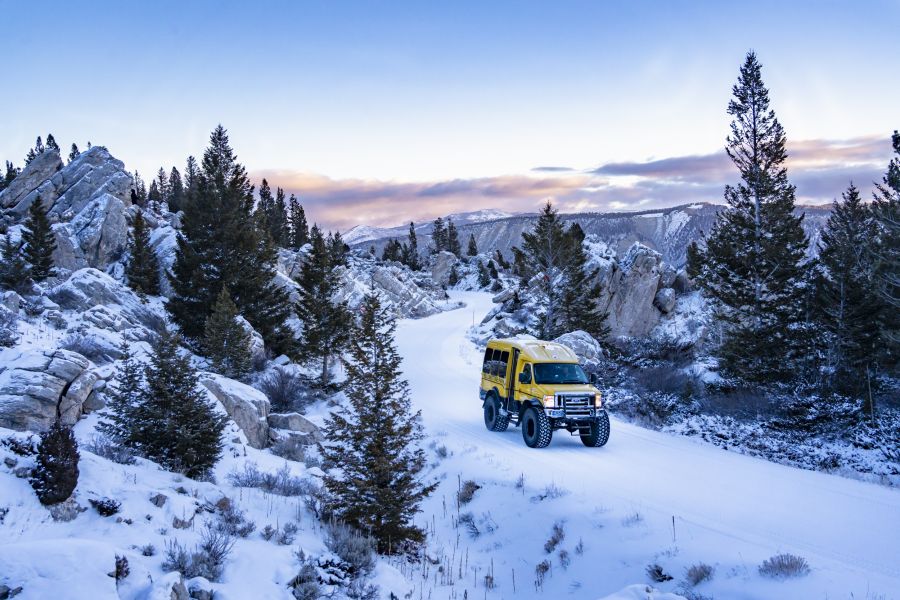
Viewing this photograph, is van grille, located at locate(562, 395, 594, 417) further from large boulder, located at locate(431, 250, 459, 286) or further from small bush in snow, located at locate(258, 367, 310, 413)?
large boulder, located at locate(431, 250, 459, 286)

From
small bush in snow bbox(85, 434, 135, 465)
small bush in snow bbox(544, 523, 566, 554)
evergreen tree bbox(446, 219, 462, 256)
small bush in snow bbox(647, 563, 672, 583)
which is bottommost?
small bush in snow bbox(544, 523, 566, 554)

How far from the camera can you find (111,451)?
992 centimetres

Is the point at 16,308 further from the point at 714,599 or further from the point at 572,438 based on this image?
the point at 714,599

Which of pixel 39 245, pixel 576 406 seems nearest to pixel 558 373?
pixel 576 406

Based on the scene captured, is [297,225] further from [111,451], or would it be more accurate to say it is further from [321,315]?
[111,451]

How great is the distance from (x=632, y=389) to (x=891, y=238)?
44.7 ft

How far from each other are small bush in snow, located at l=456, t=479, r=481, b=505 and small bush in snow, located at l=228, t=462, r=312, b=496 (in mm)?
3790

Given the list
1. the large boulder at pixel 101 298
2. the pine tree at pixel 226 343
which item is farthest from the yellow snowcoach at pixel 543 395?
the large boulder at pixel 101 298

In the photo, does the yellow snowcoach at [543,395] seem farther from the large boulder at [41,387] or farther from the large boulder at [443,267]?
the large boulder at [443,267]

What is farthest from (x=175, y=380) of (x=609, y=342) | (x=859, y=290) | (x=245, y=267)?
(x=609, y=342)

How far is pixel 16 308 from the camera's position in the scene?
2167cm

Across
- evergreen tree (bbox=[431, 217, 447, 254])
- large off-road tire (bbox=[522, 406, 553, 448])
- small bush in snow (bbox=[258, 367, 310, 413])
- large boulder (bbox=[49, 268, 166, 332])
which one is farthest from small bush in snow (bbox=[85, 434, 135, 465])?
evergreen tree (bbox=[431, 217, 447, 254])

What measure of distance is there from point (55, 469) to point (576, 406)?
11829 millimetres

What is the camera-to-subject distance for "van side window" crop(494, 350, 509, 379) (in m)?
17.1
